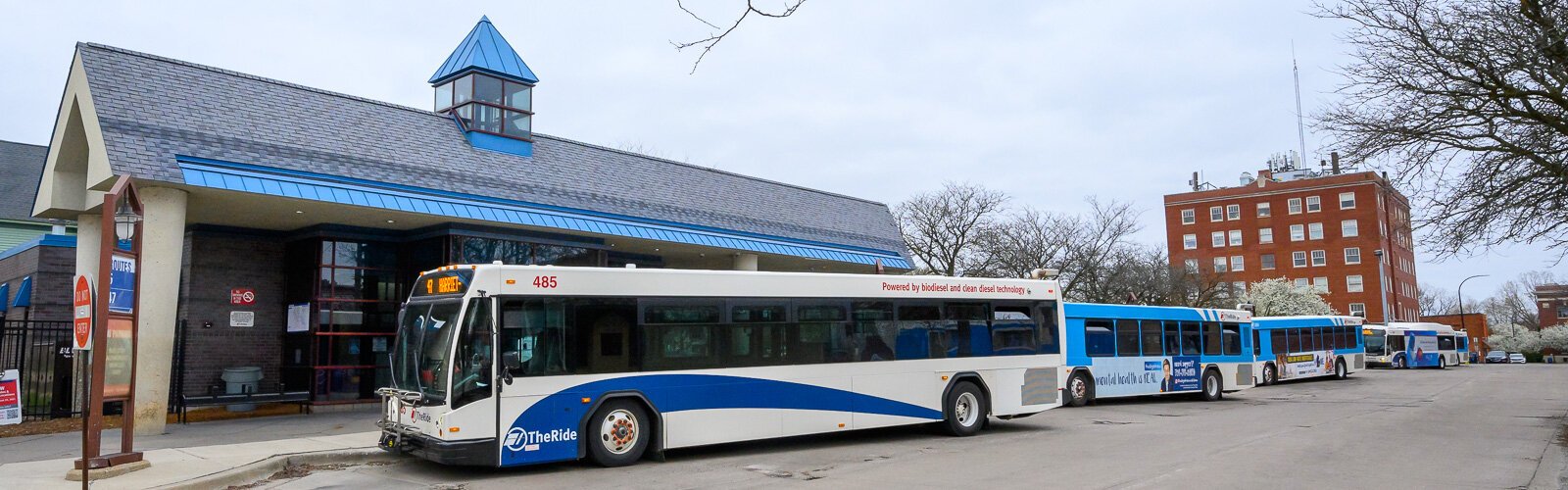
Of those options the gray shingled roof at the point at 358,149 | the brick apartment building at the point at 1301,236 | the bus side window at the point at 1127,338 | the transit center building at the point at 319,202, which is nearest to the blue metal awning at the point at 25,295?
the transit center building at the point at 319,202

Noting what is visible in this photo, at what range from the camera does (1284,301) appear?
61375 mm

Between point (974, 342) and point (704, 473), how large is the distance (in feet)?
19.0

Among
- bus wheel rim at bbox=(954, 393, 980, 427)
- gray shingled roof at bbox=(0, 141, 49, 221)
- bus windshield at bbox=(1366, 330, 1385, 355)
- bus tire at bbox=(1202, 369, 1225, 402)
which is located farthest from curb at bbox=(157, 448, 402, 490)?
bus windshield at bbox=(1366, 330, 1385, 355)

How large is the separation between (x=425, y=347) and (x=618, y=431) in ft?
8.00

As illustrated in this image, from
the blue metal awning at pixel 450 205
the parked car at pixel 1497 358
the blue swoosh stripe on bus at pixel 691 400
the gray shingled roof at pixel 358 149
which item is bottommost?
the parked car at pixel 1497 358

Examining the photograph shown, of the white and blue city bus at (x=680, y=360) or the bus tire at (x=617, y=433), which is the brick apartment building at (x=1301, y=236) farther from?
the bus tire at (x=617, y=433)

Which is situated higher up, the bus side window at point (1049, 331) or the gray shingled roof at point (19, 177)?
the gray shingled roof at point (19, 177)

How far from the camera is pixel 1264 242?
83312 millimetres

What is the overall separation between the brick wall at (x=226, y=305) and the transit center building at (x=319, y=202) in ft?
0.09

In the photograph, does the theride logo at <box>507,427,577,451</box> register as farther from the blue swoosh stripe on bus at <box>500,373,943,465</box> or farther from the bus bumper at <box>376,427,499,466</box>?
the bus bumper at <box>376,427,499,466</box>

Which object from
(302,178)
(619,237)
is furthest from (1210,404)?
(302,178)

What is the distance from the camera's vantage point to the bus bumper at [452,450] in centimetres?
1006

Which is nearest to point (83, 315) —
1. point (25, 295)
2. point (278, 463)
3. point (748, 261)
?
point (278, 463)

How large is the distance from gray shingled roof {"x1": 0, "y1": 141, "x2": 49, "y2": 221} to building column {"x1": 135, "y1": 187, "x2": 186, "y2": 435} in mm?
23026
